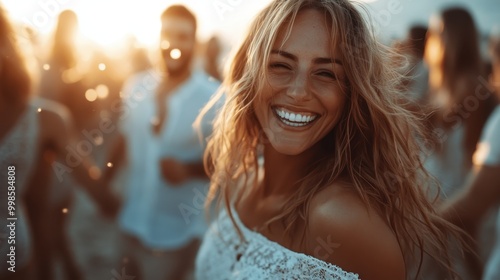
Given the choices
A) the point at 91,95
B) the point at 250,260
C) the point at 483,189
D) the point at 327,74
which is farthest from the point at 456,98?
the point at 91,95

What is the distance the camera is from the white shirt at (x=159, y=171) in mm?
2775

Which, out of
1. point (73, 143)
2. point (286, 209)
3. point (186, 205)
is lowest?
point (186, 205)

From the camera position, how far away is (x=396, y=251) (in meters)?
1.27

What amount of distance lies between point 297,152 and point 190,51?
1.80 m

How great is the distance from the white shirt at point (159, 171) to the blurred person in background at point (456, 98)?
1396 mm

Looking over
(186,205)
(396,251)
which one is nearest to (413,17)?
(186,205)

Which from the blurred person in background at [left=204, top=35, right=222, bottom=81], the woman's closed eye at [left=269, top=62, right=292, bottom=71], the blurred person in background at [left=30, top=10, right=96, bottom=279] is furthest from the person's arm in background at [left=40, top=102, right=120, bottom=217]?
the blurred person in background at [left=204, top=35, right=222, bottom=81]

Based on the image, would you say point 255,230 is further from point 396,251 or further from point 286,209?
point 396,251

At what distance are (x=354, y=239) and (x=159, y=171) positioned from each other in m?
1.77

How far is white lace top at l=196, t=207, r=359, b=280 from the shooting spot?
4.33ft

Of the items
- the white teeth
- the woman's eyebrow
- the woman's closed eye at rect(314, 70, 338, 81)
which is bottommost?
the white teeth

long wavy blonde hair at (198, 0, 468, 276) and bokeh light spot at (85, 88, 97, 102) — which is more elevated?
long wavy blonde hair at (198, 0, 468, 276)

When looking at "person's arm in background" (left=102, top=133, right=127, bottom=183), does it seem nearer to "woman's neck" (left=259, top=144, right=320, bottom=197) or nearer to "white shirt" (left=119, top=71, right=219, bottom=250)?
"white shirt" (left=119, top=71, right=219, bottom=250)

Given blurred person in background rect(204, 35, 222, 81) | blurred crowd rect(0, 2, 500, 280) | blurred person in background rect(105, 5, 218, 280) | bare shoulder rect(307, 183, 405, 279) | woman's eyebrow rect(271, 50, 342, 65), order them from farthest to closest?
1. blurred person in background rect(204, 35, 222, 81)
2. blurred person in background rect(105, 5, 218, 280)
3. blurred crowd rect(0, 2, 500, 280)
4. woman's eyebrow rect(271, 50, 342, 65)
5. bare shoulder rect(307, 183, 405, 279)
